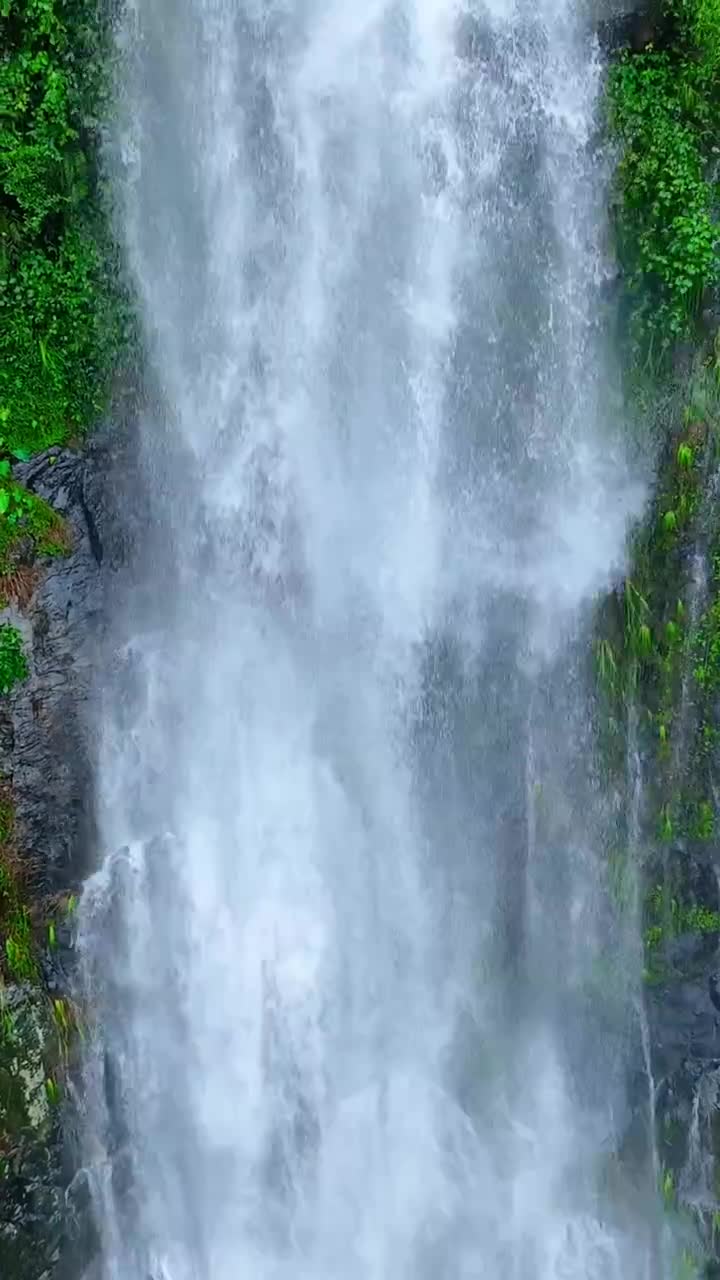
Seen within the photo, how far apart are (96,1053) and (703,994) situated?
15.2 feet

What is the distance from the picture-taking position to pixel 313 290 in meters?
7.98

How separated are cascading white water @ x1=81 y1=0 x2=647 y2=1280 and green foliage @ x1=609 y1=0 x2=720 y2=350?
30 centimetres

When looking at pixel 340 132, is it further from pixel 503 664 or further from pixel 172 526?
pixel 503 664

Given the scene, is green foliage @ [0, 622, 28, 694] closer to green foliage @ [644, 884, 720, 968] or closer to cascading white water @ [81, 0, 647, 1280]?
cascading white water @ [81, 0, 647, 1280]

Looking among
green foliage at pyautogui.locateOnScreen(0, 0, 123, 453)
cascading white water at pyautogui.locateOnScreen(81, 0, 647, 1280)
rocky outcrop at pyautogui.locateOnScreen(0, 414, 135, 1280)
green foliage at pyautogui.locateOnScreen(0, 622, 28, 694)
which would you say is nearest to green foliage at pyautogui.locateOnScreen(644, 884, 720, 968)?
cascading white water at pyautogui.locateOnScreen(81, 0, 647, 1280)

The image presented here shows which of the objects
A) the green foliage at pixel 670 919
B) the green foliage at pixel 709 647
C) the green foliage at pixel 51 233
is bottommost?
the green foliage at pixel 670 919

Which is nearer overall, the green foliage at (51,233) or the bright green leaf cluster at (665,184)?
the green foliage at (51,233)

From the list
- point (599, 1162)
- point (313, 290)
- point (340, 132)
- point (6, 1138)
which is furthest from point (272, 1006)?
point (340, 132)

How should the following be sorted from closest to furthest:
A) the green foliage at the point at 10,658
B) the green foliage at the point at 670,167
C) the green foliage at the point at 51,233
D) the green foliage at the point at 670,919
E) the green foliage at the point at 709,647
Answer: the green foliage at the point at 51,233
the green foliage at the point at 670,167
the green foliage at the point at 10,658
the green foliage at the point at 709,647
the green foliage at the point at 670,919

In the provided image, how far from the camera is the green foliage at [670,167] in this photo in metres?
7.77

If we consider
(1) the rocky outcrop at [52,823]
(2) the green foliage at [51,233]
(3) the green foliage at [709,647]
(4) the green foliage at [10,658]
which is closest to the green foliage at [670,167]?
(3) the green foliage at [709,647]

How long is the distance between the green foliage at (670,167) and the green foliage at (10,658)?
5.20 meters

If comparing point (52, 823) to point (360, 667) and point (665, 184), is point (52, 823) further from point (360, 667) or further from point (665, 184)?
point (665, 184)

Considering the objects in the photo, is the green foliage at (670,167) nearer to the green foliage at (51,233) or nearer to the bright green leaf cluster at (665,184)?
the bright green leaf cluster at (665,184)
